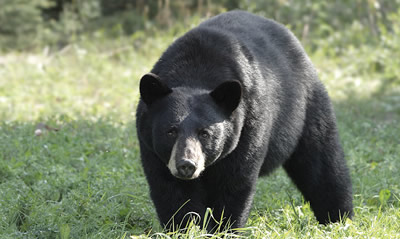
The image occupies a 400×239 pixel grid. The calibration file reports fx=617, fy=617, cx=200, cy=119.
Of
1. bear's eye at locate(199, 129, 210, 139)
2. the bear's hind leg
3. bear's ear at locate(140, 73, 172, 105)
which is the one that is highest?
bear's ear at locate(140, 73, 172, 105)

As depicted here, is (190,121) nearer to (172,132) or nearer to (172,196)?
(172,132)

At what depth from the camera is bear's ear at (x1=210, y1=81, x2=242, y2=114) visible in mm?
3883

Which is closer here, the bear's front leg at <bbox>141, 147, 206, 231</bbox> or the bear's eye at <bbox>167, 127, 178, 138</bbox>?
the bear's eye at <bbox>167, 127, 178, 138</bbox>

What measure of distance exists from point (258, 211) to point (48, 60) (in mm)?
7484

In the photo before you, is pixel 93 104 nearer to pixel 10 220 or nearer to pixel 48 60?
pixel 48 60

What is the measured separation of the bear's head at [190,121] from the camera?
150 inches

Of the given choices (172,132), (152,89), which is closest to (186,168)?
(172,132)

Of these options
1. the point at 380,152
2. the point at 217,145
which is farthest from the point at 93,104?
the point at 217,145

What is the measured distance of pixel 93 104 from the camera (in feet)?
30.4

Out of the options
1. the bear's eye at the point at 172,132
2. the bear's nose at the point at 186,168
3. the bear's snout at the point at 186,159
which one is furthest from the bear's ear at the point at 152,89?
the bear's nose at the point at 186,168

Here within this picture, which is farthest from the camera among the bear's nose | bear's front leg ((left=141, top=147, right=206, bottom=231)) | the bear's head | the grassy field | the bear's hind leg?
the bear's hind leg

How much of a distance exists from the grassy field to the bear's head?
50cm

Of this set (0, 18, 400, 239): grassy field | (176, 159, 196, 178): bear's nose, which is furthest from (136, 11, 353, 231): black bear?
(0, 18, 400, 239): grassy field

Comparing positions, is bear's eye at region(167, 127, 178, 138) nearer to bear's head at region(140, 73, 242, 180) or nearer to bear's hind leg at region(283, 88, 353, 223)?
bear's head at region(140, 73, 242, 180)
